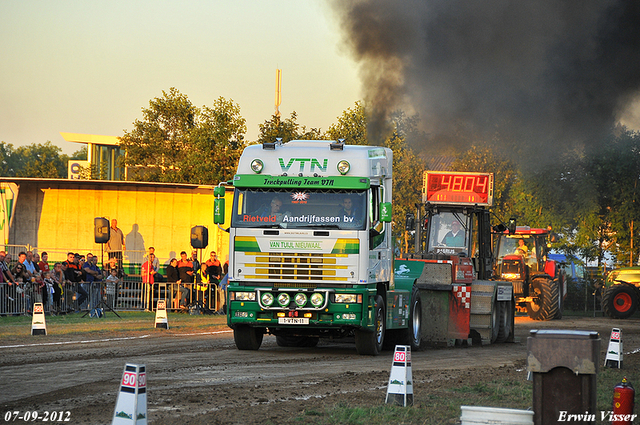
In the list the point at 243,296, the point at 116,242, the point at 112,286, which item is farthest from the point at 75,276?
the point at 243,296

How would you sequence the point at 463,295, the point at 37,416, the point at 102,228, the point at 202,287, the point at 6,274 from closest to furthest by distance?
the point at 37,416 → the point at 463,295 → the point at 6,274 → the point at 102,228 → the point at 202,287

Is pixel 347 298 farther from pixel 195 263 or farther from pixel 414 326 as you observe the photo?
pixel 195 263

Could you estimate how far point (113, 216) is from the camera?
Answer: 2817cm

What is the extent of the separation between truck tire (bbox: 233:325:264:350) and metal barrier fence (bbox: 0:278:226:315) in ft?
25.9

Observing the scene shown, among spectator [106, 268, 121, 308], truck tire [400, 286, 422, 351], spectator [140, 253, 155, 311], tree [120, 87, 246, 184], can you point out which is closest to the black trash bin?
truck tire [400, 286, 422, 351]

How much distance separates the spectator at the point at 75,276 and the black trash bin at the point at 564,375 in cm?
1905

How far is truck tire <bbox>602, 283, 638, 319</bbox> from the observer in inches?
1195

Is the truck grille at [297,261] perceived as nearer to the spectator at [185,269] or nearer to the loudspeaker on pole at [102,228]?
the loudspeaker on pole at [102,228]

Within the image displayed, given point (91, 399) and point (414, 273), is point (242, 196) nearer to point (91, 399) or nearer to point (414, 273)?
point (414, 273)

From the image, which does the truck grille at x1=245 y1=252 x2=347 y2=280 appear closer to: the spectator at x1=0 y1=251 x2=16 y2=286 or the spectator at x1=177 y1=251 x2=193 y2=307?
the spectator at x1=0 y1=251 x2=16 y2=286

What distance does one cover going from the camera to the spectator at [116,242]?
2791cm

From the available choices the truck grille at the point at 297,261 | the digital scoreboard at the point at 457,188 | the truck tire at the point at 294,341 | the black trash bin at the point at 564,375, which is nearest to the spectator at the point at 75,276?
the truck tire at the point at 294,341

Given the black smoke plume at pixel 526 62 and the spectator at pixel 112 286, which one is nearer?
the black smoke plume at pixel 526 62

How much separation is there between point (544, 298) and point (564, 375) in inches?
844
